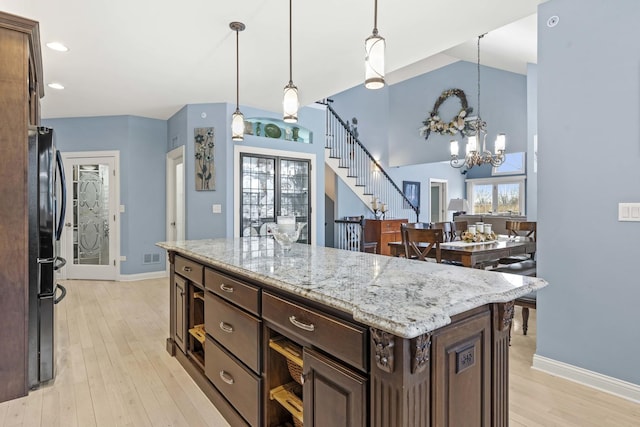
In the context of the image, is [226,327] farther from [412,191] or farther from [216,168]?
[412,191]

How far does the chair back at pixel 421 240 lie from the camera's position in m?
3.39

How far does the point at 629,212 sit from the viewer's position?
6.97 feet

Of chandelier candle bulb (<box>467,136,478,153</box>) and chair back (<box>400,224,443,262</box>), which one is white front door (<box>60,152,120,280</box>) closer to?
chair back (<box>400,224,443,262</box>)

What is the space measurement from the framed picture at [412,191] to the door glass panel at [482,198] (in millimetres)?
2760

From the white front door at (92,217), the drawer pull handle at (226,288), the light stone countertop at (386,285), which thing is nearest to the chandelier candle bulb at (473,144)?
the light stone countertop at (386,285)

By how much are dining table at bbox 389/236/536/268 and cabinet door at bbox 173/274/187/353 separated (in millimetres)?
2433

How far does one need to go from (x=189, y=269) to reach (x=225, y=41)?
6.84 ft

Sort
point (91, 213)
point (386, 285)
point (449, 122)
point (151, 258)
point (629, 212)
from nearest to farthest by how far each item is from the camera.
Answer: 1. point (386, 285)
2. point (629, 212)
3. point (91, 213)
4. point (151, 258)
5. point (449, 122)

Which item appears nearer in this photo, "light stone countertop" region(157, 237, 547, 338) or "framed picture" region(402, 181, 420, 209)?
"light stone countertop" region(157, 237, 547, 338)

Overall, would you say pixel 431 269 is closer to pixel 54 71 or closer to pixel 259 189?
pixel 259 189

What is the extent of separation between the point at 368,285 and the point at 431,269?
47 centimetres

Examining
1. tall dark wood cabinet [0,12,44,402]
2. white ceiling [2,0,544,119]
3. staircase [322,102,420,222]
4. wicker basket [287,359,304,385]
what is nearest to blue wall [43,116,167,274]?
white ceiling [2,0,544,119]

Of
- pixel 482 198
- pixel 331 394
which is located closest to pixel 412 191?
pixel 482 198

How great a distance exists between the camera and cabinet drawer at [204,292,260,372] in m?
1.65
